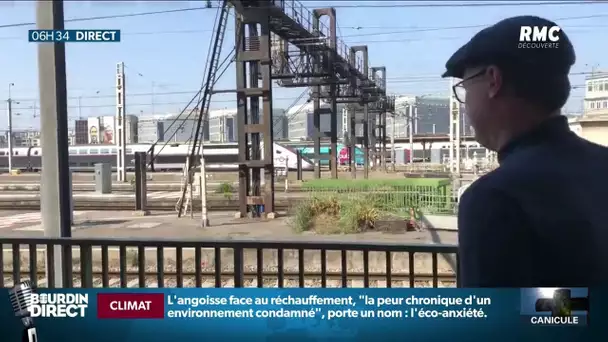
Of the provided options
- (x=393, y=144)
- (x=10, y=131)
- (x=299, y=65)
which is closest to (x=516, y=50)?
(x=393, y=144)

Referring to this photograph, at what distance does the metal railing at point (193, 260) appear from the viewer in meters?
2.93

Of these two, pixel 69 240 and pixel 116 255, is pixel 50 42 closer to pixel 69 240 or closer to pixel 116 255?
pixel 69 240

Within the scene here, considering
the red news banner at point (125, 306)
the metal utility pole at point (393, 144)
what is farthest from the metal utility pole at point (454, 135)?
the red news banner at point (125, 306)

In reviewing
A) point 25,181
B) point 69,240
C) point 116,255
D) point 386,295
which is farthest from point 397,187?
point 25,181

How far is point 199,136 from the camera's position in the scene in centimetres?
292

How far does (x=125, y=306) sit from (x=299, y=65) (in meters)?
1.98

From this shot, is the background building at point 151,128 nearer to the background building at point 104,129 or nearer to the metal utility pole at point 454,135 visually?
the background building at point 104,129

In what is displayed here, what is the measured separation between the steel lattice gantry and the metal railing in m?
0.72

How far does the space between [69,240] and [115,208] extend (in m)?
1.64

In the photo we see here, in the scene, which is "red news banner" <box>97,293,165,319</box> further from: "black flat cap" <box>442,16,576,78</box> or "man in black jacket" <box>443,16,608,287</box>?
"black flat cap" <box>442,16,576,78</box>

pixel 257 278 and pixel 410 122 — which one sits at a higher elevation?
pixel 410 122

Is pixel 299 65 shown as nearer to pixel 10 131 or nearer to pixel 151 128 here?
pixel 151 128

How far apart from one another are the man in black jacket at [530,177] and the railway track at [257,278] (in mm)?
658

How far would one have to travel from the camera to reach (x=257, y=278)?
3.13 meters
